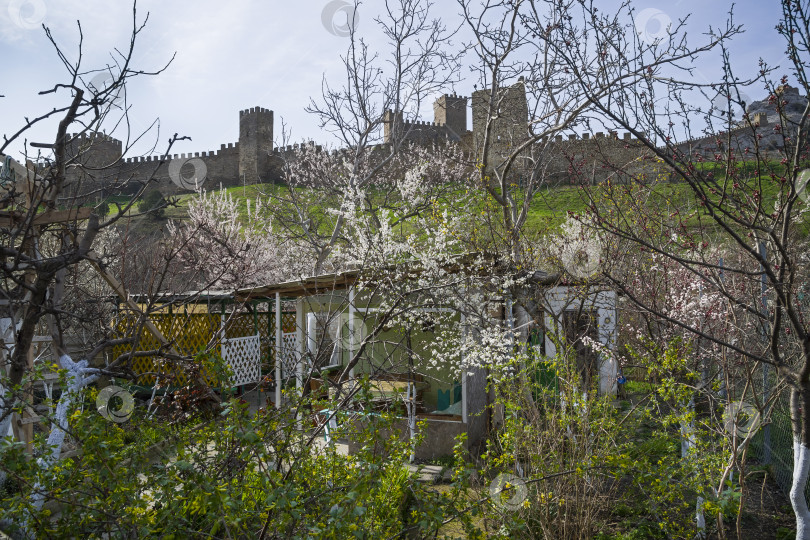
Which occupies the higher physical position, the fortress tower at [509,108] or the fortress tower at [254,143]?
the fortress tower at [254,143]

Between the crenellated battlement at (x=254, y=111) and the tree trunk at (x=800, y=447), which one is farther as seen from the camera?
the crenellated battlement at (x=254, y=111)

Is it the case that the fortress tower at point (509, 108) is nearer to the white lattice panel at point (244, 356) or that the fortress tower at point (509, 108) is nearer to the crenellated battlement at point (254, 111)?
the white lattice panel at point (244, 356)

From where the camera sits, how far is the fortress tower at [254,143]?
4294 centimetres

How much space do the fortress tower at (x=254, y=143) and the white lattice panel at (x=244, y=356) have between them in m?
32.3

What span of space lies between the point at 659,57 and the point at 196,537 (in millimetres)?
4780

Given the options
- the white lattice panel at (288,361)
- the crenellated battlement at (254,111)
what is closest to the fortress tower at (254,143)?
the crenellated battlement at (254,111)

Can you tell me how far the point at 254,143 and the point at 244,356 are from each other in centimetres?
3477

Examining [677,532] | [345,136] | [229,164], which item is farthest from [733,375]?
[229,164]

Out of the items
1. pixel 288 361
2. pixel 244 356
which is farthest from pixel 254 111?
pixel 288 361

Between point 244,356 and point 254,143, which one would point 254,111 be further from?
point 244,356

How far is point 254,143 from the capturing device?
43.6 meters

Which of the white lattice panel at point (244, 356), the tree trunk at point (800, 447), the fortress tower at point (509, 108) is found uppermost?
the fortress tower at point (509, 108)

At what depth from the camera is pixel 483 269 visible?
251 inches

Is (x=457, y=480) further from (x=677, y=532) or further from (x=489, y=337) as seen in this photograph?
(x=489, y=337)
